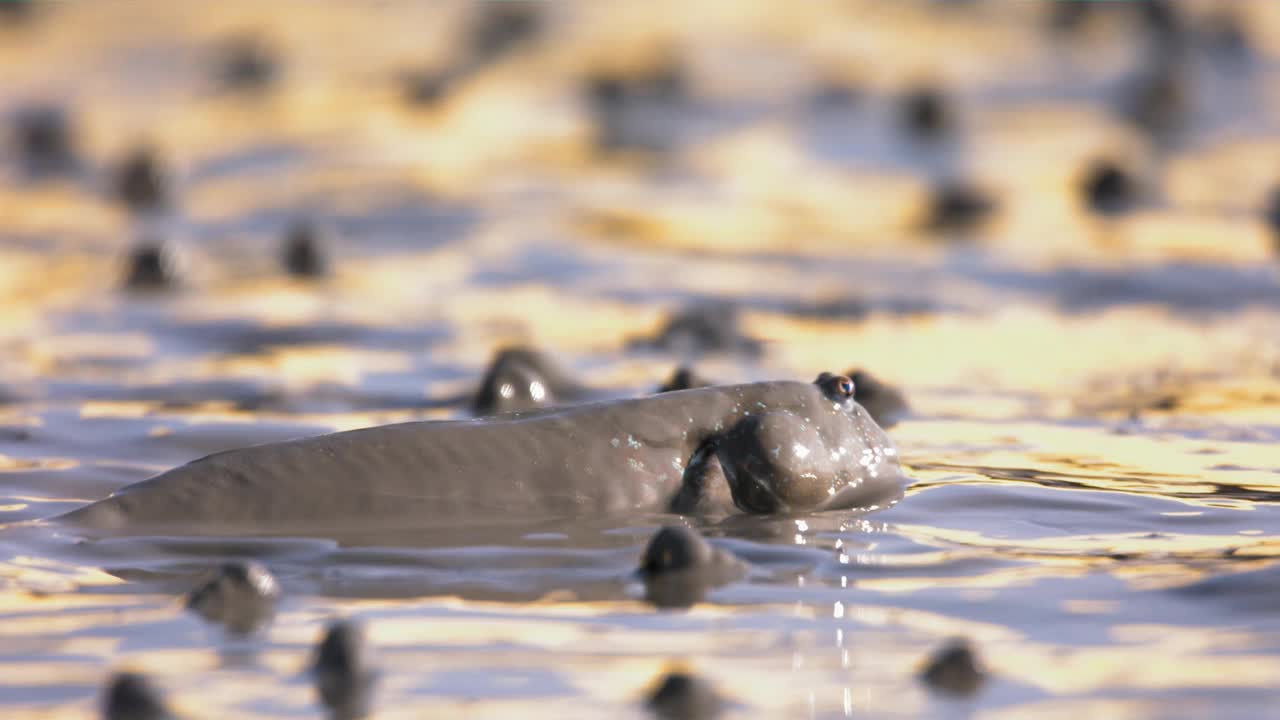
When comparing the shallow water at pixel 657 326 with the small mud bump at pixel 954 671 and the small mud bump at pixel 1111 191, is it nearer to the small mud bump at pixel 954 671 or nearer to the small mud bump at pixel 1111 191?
the small mud bump at pixel 954 671

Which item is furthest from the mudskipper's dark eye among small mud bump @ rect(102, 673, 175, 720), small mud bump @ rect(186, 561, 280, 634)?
small mud bump @ rect(102, 673, 175, 720)

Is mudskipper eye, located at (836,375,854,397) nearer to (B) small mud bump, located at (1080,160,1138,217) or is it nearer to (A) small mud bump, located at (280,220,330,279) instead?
(A) small mud bump, located at (280,220,330,279)

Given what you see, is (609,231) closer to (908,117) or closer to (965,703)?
(908,117)

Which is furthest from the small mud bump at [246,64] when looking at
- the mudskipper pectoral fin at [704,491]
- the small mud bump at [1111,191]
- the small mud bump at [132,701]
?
the small mud bump at [132,701]

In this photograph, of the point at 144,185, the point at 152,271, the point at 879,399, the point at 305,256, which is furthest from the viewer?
the point at 144,185

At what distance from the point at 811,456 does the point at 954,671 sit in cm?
133

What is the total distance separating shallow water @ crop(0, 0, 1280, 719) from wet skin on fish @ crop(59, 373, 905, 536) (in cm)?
9

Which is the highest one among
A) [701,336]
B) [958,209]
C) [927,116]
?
[927,116]

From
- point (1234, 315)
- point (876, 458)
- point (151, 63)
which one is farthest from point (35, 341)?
point (151, 63)

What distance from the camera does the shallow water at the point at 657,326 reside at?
118 inches

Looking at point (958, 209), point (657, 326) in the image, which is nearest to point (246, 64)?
point (958, 209)

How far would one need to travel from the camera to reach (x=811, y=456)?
408cm

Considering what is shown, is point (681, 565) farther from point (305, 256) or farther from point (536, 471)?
point (305, 256)

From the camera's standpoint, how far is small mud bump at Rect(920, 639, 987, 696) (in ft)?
9.07
